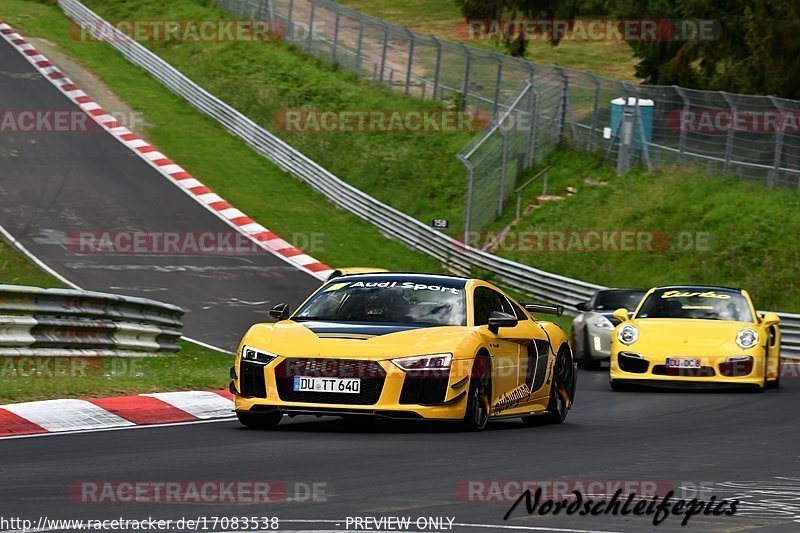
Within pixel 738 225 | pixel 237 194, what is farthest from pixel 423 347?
pixel 237 194

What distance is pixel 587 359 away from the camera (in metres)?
22.2

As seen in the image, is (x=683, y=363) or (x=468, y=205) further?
(x=468, y=205)

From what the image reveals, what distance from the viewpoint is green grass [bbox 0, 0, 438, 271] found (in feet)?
111

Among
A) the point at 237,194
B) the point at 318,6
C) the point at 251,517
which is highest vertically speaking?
the point at 251,517

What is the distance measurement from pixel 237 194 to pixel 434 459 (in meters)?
27.4

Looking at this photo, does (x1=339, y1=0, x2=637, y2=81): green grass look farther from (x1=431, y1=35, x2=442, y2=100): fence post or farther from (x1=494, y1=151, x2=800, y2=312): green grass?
(x1=494, y1=151, x2=800, y2=312): green grass

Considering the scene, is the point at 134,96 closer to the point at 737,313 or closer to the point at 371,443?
the point at 737,313

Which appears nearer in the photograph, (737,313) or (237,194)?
(737,313)

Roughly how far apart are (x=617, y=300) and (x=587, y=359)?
1176 millimetres

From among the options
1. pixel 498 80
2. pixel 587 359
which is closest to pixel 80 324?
pixel 587 359

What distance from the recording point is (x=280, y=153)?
4003cm

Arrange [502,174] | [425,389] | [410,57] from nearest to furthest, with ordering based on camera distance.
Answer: [425,389] < [502,174] < [410,57]

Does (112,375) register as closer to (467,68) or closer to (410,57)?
(467,68)

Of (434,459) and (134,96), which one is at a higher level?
(434,459)
